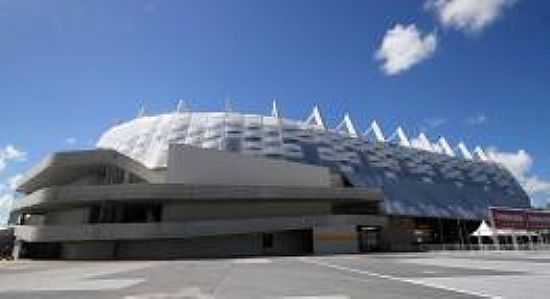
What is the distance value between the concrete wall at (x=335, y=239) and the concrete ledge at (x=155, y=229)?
162cm

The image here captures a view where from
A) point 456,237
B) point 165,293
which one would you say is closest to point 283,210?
point 165,293

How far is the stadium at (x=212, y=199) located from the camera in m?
46.6

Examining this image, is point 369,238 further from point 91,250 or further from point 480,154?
point 480,154

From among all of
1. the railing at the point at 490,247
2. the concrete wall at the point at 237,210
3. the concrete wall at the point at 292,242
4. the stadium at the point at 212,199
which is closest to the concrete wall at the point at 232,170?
the stadium at the point at 212,199

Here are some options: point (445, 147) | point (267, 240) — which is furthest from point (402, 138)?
point (267, 240)

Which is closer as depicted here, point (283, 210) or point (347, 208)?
point (283, 210)

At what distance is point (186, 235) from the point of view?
46.3 meters

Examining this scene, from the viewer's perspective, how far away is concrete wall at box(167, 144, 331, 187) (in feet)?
165

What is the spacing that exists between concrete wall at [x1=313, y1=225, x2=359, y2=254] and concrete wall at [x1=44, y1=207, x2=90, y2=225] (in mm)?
27959

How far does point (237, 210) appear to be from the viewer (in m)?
51.9

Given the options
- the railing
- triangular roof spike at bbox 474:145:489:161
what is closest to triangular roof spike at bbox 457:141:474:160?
triangular roof spike at bbox 474:145:489:161

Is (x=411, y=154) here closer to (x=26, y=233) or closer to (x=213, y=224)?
(x=213, y=224)

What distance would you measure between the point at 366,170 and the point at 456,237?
2654 cm

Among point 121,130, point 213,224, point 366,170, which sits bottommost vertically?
Result: point 213,224
